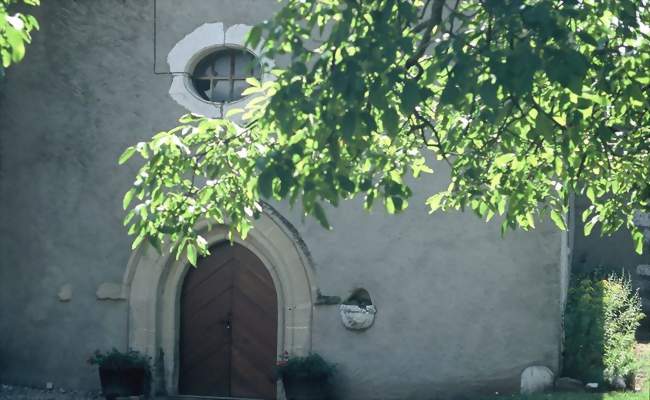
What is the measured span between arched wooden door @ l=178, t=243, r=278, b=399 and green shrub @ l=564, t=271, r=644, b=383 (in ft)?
10.5

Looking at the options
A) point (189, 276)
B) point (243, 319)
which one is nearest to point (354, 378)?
point (243, 319)

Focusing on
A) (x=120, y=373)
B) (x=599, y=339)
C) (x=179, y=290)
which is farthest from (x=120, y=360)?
(x=599, y=339)

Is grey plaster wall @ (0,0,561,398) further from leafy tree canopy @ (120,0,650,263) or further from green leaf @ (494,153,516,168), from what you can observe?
green leaf @ (494,153,516,168)

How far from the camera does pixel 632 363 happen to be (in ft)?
A: 35.6

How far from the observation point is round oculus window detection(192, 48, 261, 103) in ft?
38.8

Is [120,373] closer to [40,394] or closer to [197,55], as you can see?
[40,394]

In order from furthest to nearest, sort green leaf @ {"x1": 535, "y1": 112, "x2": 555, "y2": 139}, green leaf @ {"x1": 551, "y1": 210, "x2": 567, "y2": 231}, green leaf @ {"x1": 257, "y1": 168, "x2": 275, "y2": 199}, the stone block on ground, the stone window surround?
the stone window surround
the stone block on ground
green leaf @ {"x1": 551, "y1": 210, "x2": 567, "y2": 231}
green leaf @ {"x1": 535, "y1": 112, "x2": 555, "y2": 139}
green leaf @ {"x1": 257, "y1": 168, "x2": 275, "y2": 199}

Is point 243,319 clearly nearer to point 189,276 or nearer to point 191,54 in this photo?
point 189,276

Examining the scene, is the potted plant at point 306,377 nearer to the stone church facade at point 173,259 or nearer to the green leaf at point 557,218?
the stone church facade at point 173,259

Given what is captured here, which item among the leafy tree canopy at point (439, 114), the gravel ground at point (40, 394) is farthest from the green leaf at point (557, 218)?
the gravel ground at point (40, 394)

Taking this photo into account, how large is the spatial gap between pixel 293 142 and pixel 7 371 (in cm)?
730

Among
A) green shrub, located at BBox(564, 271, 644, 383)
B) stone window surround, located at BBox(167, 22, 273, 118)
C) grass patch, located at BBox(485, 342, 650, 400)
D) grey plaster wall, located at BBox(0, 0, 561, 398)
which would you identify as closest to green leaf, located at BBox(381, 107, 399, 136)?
grass patch, located at BBox(485, 342, 650, 400)

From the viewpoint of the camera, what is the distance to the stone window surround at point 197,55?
11.7 metres

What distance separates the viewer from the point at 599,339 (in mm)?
10867
